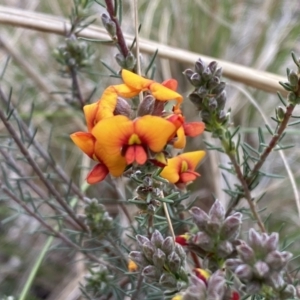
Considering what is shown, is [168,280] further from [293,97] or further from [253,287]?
[293,97]

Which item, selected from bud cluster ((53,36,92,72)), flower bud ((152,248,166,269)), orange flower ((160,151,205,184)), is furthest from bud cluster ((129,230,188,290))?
bud cluster ((53,36,92,72))

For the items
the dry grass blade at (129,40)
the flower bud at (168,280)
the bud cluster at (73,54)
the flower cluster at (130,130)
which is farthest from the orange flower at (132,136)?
the dry grass blade at (129,40)

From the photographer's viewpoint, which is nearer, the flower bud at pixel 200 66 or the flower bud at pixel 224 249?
the flower bud at pixel 224 249

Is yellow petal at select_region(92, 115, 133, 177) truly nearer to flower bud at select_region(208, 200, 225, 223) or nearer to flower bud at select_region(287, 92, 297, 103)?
flower bud at select_region(208, 200, 225, 223)

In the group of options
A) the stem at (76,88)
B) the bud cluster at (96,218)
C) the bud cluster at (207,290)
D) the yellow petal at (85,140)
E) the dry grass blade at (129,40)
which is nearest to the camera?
the bud cluster at (207,290)

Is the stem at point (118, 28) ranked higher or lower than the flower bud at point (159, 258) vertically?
higher

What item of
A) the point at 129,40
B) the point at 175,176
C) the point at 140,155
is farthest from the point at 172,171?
the point at 129,40

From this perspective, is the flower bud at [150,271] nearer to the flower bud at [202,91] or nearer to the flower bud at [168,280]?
the flower bud at [168,280]
